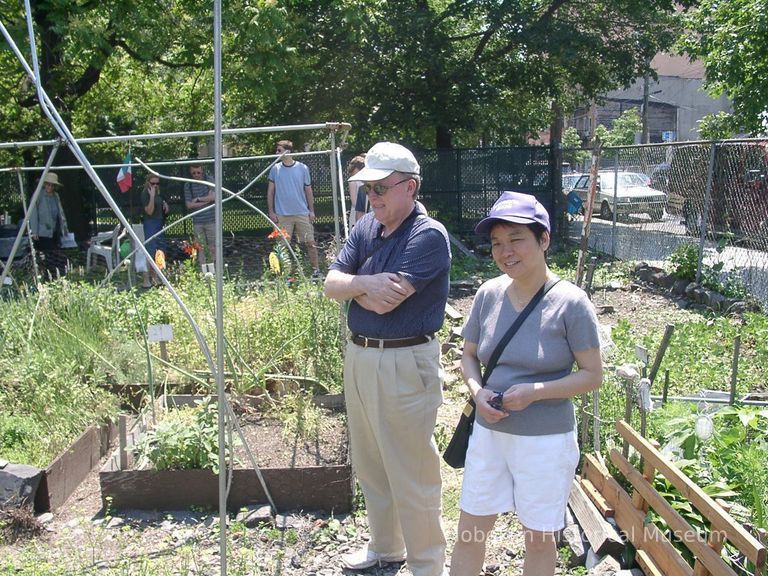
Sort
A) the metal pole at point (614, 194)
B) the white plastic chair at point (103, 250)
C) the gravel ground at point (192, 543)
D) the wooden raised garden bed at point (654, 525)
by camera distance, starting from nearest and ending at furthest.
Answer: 1. the wooden raised garden bed at point (654, 525)
2. the gravel ground at point (192, 543)
3. the white plastic chair at point (103, 250)
4. the metal pole at point (614, 194)

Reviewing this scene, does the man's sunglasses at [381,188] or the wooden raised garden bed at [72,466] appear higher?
the man's sunglasses at [381,188]

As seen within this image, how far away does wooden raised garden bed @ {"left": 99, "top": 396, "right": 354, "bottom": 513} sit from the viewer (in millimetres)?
4102

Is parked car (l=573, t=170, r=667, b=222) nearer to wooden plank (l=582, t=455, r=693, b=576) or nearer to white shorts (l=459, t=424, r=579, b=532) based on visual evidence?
wooden plank (l=582, t=455, r=693, b=576)

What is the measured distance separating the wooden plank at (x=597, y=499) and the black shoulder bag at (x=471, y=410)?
95 cm

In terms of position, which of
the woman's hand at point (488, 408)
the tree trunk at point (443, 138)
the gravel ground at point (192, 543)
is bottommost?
the gravel ground at point (192, 543)

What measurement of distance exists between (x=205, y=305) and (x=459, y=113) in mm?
11253

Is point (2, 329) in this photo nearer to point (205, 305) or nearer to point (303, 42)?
point (205, 305)

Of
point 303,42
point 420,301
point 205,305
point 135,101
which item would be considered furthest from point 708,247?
point 135,101

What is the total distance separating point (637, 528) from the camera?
3229 millimetres

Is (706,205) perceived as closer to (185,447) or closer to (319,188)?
(185,447)

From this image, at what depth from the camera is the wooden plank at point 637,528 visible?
2.91 m

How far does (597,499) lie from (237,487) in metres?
1.84

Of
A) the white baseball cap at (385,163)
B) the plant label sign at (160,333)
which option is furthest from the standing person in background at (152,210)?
the white baseball cap at (385,163)

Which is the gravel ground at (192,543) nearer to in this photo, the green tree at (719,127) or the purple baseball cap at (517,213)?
the purple baseball cap at (517,213)
